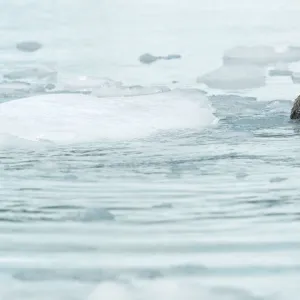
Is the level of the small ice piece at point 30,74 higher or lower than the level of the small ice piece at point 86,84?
higher

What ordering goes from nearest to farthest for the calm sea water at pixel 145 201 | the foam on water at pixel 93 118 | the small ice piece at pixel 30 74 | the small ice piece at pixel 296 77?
the calm sea water at pixel 145 201 → the foam on water at pixel 93 118 → the small ice piece at pixel 296 77 → the small ice piece at pixel 30 74

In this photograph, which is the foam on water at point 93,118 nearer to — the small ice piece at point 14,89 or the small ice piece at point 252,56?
the small ice piece at point 14,89

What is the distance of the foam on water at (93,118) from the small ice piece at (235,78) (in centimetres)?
363

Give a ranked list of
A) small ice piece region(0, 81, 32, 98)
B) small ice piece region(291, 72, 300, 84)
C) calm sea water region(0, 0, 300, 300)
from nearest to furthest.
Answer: calm sea water region(0, 0, 300, 300), small ice piece region(0, 81, 32, 98), small ice piece region(291, 72, 300, 84)

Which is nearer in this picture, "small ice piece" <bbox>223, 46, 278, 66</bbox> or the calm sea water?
the calm sea water

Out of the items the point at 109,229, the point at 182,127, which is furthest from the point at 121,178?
the point at 182,127

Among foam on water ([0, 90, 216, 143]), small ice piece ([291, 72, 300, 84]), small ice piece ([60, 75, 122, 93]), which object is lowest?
small ice piece ([291, 72, 300, 84])

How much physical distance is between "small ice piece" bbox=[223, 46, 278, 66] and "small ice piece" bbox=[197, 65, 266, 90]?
0.58 meters

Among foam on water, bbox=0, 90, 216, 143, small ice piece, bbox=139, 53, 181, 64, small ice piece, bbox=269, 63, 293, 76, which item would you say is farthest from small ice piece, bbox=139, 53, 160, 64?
foam on water, bbox=0, 90, 216, 143

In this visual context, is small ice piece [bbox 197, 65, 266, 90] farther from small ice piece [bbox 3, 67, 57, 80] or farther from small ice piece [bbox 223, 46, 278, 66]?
small ice piece [bbox 3, 67, 57, 80]

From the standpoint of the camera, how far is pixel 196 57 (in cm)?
1560

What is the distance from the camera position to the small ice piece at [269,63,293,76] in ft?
43.9

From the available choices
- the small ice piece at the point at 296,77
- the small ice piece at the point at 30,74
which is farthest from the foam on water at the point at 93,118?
the small ice piece at the point at 30,74

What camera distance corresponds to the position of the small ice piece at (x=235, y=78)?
12.4 metres
